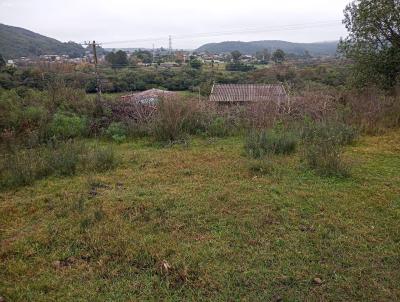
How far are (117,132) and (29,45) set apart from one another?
3742cm

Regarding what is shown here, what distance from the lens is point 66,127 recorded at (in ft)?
24.9

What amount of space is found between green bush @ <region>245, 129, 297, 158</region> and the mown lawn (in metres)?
0.67

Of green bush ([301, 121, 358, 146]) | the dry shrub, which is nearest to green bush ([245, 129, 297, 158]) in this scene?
green bush ([301, 121, 358, 146])

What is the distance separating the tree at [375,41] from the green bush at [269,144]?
6246mm

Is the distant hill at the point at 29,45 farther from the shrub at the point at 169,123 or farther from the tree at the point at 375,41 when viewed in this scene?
the shrub at the point at 169,123

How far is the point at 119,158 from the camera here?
610 cm

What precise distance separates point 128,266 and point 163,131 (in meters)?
4.63

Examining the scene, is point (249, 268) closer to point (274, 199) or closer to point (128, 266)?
point (128, 266)

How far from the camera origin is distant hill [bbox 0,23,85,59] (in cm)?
3491

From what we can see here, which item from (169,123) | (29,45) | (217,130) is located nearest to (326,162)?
(217,130)

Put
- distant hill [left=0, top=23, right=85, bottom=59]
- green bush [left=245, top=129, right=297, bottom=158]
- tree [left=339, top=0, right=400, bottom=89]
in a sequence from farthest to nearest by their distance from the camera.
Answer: distant hill [left=0, top=23, right=85, bottom=59] < tree [left=339, top=0, right=400, bottom=89] < green bush [left=245, top=129, right=297, bottom=158]

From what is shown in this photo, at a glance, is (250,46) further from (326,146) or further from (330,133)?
(326,146)

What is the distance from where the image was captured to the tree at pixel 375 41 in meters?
10.5

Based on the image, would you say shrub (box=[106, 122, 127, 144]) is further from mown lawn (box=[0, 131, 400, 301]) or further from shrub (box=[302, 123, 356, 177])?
shrub (box=[302, 123, 356, 177])
